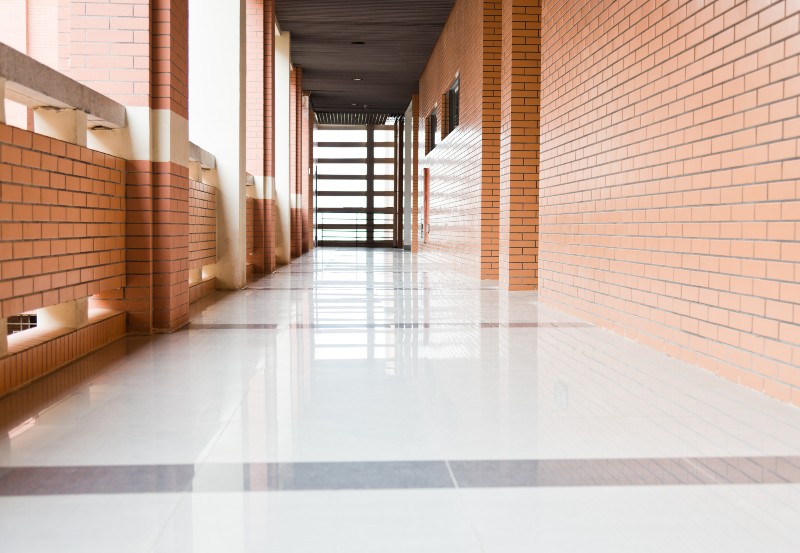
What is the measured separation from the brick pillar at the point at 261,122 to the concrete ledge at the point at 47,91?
23.8 ft

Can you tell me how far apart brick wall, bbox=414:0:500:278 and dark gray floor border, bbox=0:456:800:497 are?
834 centimetres

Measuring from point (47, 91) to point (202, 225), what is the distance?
451 cm

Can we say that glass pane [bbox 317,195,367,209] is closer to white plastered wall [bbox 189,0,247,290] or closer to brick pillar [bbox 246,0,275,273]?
brick pillar [bbox 246,0,275,273]

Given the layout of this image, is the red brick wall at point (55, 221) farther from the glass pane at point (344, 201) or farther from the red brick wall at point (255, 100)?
the glass pane at point (344, 201)

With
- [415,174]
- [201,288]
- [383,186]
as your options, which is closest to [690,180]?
[201,288]

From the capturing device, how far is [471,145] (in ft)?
37.8

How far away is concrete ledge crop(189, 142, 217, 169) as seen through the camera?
7.95 meters

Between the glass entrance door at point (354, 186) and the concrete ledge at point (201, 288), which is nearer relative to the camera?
the concrete ledge at point (201, 288)

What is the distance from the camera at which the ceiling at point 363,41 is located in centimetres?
1345

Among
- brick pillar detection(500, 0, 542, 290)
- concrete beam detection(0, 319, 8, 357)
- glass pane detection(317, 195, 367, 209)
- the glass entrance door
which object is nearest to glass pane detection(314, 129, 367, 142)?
the glass entrance door

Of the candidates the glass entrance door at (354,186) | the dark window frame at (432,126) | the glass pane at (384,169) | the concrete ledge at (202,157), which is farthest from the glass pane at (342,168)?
the concrete ledge at (202,157)

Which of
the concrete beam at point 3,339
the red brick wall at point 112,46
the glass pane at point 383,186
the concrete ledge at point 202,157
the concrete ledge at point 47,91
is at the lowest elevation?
the concrete beam at point 3,339

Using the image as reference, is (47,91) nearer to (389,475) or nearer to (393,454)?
(393,454)

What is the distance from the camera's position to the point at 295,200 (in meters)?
20.1
